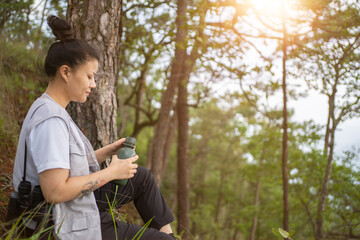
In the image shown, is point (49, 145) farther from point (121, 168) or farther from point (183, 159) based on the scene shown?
point (183, 159)

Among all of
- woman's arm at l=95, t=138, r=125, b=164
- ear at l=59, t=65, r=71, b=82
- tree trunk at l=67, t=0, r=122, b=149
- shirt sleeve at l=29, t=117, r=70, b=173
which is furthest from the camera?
tree trunk at l=67, t=0, r=122, b=149

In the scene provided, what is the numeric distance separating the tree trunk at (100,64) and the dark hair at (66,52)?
133cm

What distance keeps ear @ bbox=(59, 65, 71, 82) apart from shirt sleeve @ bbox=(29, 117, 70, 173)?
276mm

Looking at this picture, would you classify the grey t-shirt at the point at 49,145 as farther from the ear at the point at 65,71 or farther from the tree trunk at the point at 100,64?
the tree trunk at the point at 100,64

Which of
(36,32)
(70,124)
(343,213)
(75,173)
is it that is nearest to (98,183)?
(75,173)

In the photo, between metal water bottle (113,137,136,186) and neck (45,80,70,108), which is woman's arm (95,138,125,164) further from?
neck (45,80,70,108)

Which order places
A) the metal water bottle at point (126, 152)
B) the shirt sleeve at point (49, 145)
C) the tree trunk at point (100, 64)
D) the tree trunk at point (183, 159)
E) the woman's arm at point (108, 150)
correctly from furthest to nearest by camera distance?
the tree trunk at point (183, 159), the tree trunk at point (100, 64), the woman's arm at point (108, 150), the metal water bottle at point (126, 152), the shirt sleeve at point (49, 145)

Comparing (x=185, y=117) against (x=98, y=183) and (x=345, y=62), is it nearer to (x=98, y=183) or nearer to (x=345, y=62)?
(x=345, y=62)

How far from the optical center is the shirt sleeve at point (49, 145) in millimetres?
1621

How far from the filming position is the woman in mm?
1660

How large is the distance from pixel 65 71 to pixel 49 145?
1.51 ft

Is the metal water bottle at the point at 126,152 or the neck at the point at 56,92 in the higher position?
the neck at the point at 56,92

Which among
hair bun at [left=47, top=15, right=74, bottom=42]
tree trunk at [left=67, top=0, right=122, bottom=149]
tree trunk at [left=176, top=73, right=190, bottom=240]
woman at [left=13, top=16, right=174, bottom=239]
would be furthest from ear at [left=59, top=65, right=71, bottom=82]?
tree trunk at [left=176, top=73, right=190, bottom=240]

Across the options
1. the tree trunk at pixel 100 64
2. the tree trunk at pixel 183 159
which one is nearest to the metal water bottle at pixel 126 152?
the tree trunk at pixel 100 64
